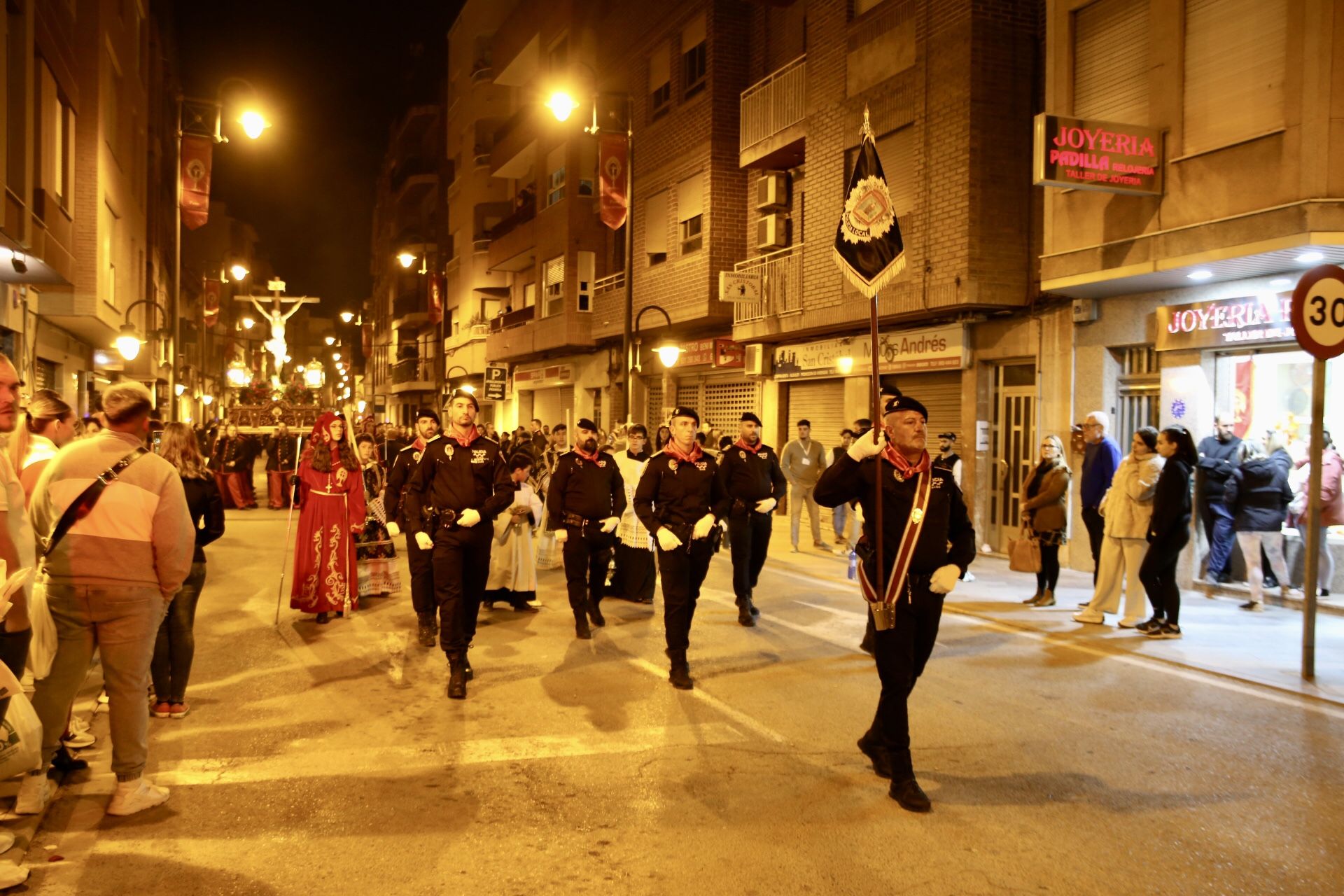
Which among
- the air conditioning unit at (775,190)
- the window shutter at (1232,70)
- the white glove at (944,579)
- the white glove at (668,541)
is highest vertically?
the air conditioning unit at (775,190)

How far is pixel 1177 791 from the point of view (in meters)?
5.24

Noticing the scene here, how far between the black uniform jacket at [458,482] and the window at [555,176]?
23537mm

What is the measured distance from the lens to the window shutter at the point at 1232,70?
420 inches

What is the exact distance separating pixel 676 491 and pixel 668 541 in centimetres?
64

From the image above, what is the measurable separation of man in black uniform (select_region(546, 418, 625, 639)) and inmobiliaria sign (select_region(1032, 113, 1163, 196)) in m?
5.86

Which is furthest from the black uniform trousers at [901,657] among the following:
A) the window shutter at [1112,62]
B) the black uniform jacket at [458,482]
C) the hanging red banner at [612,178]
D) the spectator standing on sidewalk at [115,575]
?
the hanging red banner at [612,178]

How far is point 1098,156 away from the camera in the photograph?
11469 millimetres

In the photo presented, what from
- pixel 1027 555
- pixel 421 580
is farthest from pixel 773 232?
pixel 421 580

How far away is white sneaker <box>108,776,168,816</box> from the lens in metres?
4.72

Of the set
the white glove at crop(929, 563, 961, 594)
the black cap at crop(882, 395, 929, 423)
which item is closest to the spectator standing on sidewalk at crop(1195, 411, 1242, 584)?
the black cap at crop(882, 395, 929, 423)

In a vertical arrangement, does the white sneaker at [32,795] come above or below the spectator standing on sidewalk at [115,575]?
below

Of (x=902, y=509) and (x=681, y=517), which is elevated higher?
(x=902, y=509)

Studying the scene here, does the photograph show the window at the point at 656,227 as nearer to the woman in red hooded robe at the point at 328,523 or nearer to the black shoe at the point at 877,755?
the woman in red hooded robe at the point at 328,523

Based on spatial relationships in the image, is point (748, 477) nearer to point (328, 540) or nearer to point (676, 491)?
point (676, 491)
